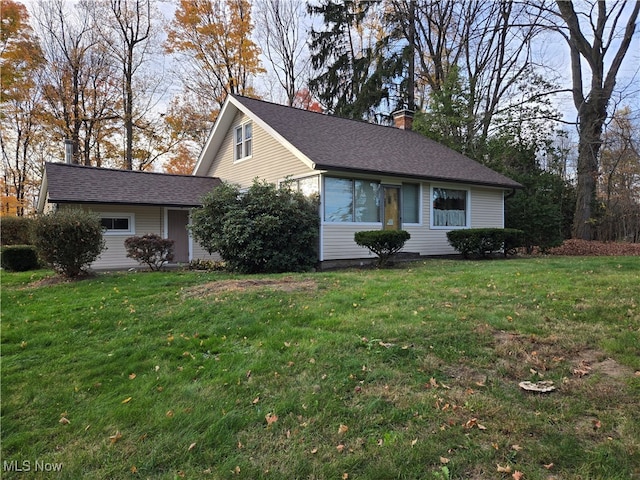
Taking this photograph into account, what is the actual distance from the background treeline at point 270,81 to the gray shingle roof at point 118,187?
10071mm

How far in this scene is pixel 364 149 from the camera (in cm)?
1287

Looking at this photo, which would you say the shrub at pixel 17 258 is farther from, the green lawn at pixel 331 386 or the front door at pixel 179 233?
the green lawn at pixel 331 386

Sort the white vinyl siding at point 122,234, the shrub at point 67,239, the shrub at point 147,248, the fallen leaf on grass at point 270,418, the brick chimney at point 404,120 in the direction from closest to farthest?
the fallen leaf on grass at point 270,418 < the shrub at point 67,239 < the shrub at point 147,248 < the white vinyl siding at point 122,234 < the brick chimney at point 404,120

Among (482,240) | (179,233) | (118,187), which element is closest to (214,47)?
(118,187)

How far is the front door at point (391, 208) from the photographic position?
11.9 m

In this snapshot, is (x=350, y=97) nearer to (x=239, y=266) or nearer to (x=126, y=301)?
(x=239, y=266)

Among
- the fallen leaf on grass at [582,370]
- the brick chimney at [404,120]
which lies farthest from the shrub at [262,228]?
the brick chimney at [404,120]

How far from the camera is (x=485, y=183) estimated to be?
1352cm

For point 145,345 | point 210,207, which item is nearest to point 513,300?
point 145,345

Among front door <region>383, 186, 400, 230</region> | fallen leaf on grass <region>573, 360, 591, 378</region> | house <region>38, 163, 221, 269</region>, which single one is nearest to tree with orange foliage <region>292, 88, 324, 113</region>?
house <region>38, 163, 221, 269</region>

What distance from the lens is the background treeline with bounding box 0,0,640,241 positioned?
19500 mm

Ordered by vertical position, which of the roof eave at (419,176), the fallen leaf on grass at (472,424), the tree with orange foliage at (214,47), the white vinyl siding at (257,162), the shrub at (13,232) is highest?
the tree with orange foliage at (214,47)

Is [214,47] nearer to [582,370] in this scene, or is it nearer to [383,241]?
[383,241]

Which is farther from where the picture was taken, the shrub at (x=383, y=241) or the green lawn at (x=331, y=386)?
the shrub at (x=383, y=241)
